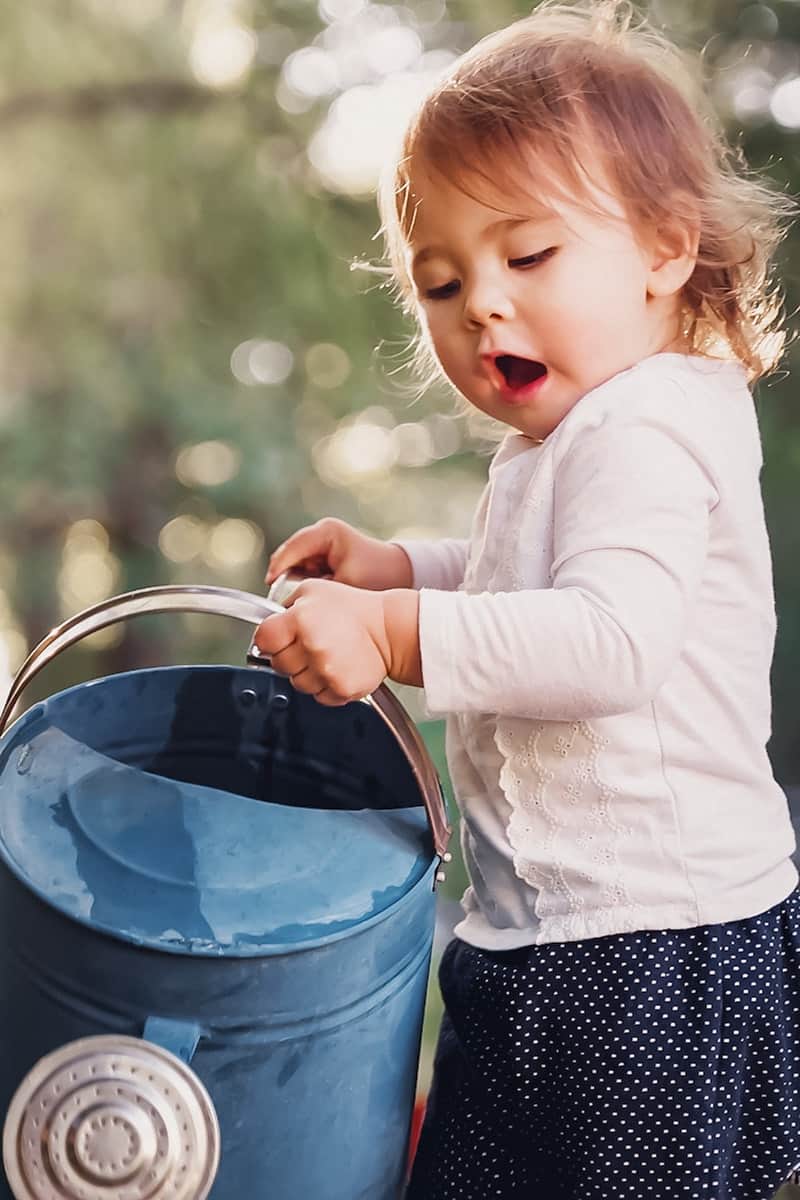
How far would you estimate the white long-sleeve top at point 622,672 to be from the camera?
0.76 meters

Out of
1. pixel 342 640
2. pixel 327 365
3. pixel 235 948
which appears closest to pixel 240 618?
pixel 342 640

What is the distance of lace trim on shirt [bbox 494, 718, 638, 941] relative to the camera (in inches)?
32.8

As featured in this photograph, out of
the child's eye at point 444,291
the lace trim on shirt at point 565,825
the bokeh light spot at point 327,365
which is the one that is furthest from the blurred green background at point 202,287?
the lace trim on shirt at point 565,825

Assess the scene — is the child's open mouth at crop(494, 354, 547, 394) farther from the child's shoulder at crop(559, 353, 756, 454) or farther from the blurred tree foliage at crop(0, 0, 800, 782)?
the blurred tree foliage at crop(0, 0, 800, 782)

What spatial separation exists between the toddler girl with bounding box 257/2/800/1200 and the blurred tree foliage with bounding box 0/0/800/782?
1.37 meters

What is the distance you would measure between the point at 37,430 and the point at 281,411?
17.8 inches

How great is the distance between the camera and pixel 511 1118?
0.88 meters

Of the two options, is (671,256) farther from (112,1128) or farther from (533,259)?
(112,1128)

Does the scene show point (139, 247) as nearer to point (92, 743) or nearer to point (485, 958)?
point (92, 743)

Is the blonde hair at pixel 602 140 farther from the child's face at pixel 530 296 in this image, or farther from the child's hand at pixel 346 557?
the child's hand at pixel 346 557

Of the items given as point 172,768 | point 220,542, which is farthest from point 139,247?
point 172,768

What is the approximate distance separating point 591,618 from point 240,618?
0.22m

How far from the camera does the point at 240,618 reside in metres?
0.79

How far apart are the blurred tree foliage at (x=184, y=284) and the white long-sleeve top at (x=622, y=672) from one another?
1.44m
